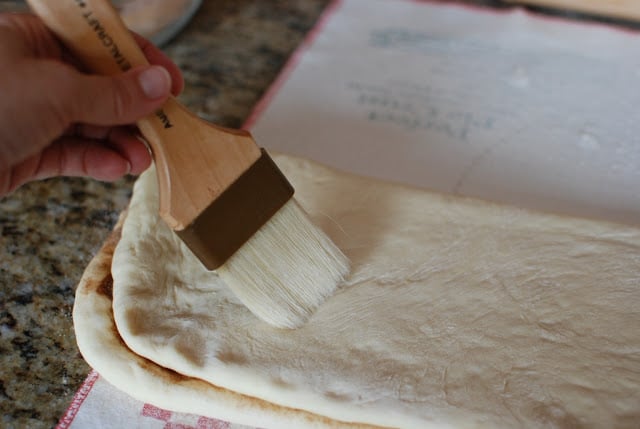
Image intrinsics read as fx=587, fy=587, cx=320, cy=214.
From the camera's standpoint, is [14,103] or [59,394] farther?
[59,394]

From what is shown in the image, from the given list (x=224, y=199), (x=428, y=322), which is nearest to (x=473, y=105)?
(x=428, y=322)

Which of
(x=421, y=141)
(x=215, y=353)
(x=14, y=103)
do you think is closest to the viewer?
(x=14, y=103)

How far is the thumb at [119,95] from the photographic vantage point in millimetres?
826

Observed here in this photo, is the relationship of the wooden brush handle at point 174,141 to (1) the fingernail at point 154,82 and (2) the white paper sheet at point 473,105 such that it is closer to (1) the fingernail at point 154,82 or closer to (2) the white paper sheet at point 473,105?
(1) the fingernail at point 154,82

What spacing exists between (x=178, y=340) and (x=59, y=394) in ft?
0.90

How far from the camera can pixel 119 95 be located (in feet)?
2.73

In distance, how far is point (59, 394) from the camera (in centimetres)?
104

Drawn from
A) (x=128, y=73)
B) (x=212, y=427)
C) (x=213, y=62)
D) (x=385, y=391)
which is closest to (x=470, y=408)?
(x=385, y=391)

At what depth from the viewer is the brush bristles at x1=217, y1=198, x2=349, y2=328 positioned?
3.09ft

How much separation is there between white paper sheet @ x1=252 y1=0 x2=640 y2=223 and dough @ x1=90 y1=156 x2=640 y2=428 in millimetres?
351

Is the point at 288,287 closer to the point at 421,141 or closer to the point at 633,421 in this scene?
the point at 633,421

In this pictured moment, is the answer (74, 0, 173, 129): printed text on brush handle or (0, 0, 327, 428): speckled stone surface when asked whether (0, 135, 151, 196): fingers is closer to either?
(0, 0, 327, 428): speckled stone surface

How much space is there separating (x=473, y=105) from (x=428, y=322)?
2.84 feet

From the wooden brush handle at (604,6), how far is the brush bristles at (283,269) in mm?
1409
